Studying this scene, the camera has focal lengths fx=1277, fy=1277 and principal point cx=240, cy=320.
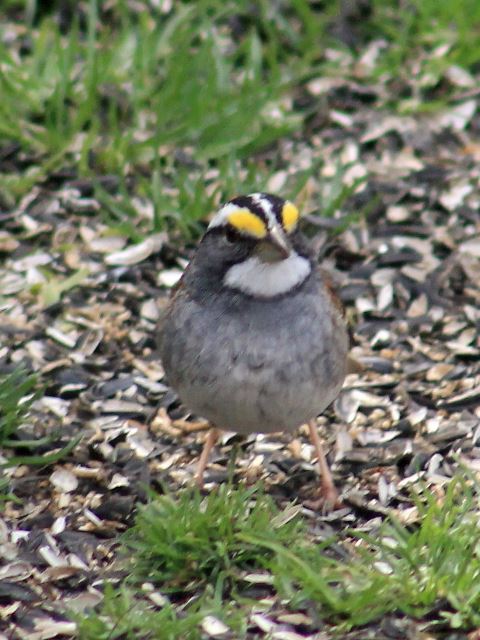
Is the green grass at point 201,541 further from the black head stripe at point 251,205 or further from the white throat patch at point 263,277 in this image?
the black head stripe at point 251,205

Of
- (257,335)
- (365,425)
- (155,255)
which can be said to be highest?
(257,335)

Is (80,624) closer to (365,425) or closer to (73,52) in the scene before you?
(365,425)

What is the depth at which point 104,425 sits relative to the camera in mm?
4852

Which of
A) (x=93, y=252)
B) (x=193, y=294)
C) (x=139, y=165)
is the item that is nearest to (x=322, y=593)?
(x=193, y=294)

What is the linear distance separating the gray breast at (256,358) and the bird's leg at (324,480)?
0.31 m

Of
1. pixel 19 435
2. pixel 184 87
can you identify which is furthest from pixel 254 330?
pixel 184 87

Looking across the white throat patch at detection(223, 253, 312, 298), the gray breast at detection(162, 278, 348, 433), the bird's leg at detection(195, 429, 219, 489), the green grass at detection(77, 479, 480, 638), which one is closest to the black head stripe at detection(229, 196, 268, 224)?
the white throat patch at detection(223, 253, 312, 298)

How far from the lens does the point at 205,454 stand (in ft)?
15.1

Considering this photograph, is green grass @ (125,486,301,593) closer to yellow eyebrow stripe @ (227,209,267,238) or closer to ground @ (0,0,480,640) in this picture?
ground @ (0,0,480,640)

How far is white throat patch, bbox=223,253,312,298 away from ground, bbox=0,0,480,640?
0.65 metres

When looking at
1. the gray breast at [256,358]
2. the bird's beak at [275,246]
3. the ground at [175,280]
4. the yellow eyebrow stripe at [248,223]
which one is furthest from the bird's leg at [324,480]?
the yellow eyebrow stripe at [248,223]

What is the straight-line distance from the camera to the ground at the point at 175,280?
394 cm

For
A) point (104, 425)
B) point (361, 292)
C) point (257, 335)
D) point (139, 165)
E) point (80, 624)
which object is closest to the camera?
point (80, 624)

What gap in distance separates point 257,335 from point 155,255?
166 centimetres
